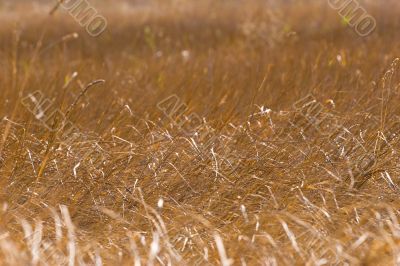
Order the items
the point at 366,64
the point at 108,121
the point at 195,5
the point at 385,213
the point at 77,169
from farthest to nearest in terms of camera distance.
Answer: the point at 195,5 < the point at 366,64 < the point at 108,121 < the point at 77,169 < the point at 385,213

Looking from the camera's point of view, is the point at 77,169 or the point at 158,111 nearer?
the point at 77,169

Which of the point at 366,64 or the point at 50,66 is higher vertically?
the point at 366,64

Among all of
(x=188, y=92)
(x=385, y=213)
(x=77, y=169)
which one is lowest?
(x=77, y=169)

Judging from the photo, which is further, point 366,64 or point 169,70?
point 169,70

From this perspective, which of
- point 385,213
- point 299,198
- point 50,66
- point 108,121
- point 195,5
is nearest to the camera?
point 299,198

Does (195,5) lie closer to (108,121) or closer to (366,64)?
(366,64)

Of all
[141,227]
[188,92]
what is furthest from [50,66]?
[141,227]

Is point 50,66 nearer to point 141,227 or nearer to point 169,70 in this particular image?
point 169,70

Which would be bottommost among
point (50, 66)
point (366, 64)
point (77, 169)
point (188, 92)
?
point (50, 66)

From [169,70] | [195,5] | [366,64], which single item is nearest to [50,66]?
[169,70]

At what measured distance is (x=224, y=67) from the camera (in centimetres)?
422

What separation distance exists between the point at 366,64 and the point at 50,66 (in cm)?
209

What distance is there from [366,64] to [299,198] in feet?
6.03

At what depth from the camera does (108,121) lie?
307 centimetres
